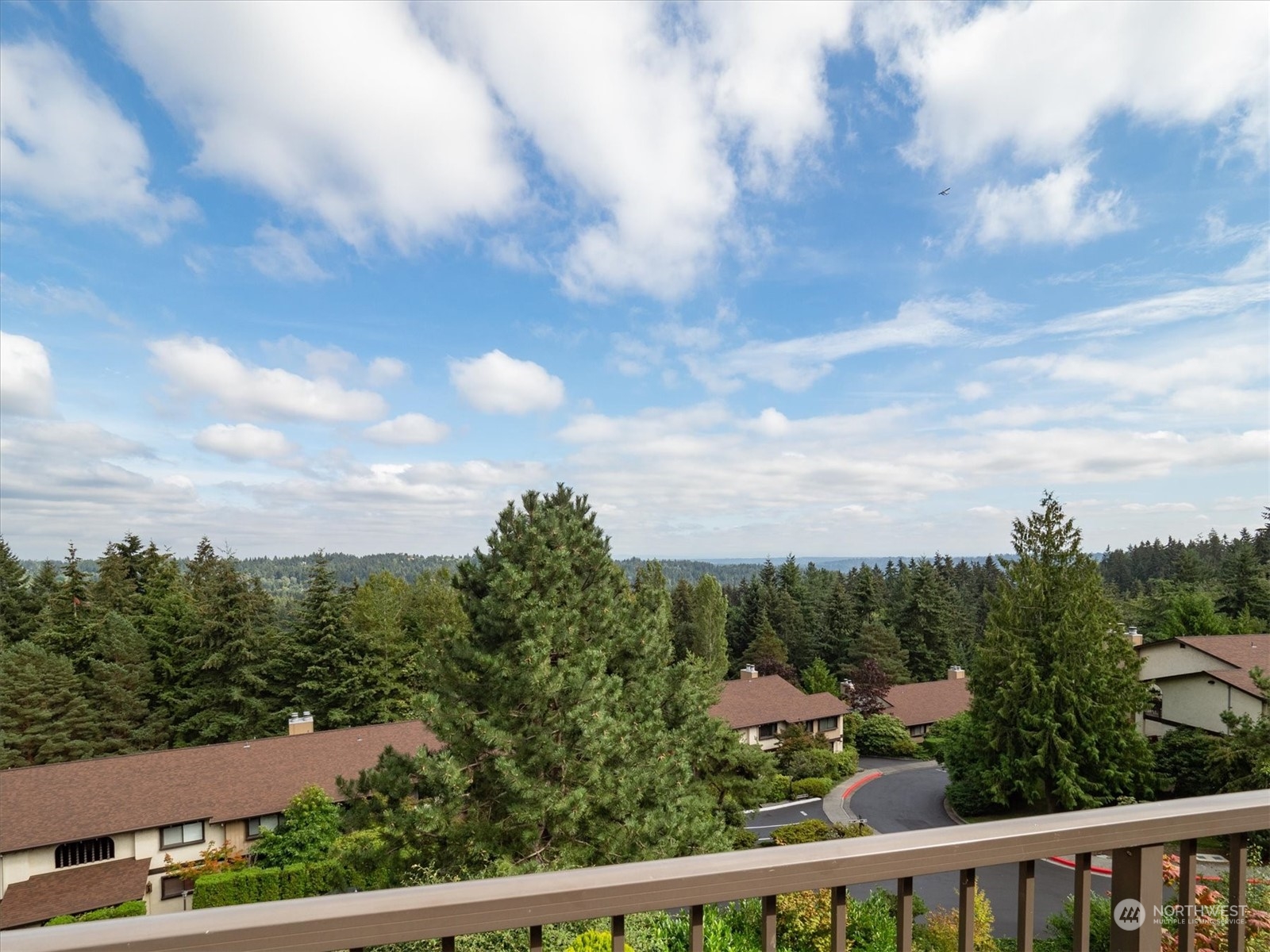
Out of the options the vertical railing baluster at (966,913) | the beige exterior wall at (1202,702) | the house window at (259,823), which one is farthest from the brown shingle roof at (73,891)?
the beige exterior wall at (1202,702)

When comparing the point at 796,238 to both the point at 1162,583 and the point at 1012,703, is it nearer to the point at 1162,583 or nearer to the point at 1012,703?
the point at 1012,703

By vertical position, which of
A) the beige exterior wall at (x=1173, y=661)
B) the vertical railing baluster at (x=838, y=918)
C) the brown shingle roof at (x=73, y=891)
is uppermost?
the vertical railing baluster at (x=838, y=918)

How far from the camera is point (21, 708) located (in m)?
21.7

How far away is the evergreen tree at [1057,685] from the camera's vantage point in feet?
53.2

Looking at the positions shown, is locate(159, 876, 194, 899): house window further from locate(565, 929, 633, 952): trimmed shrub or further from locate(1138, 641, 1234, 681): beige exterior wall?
locate(1138, 641, 1234, 681): beige exterior wall

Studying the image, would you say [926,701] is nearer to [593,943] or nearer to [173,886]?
[173,886]

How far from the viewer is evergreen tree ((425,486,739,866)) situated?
9141 millimetres

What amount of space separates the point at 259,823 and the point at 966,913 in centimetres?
2085

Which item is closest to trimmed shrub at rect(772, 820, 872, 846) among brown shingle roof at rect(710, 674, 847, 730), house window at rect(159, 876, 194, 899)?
brown shingle roof at rect(710, 674, 847, 730)

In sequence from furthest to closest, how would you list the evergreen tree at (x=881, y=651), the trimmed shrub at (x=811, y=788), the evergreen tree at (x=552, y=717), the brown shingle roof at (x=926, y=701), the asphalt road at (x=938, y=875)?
the evergreen tree at (x=881, y=651) → the brown shingle roof at (x=926, y=701) → the trimmed shrub at (x=811, y=788) → the asphalt road at (x=938, y=875) → the evergreen tree at (x=552, y=717)

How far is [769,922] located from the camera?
4.66 ft

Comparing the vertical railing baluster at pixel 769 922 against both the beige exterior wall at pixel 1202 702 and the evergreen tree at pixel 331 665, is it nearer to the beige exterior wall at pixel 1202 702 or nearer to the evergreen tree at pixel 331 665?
the beige exterior wall at pixel 1202 702

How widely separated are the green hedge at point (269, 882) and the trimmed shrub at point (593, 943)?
610 inches

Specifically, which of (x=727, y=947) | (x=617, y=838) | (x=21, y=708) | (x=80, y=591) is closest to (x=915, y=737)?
(x=617, y=838)
